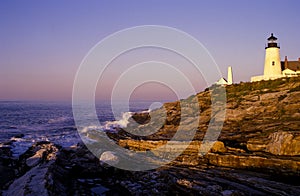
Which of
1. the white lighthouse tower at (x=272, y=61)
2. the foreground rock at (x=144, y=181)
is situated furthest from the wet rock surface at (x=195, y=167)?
the white lighthouse tower at (x=272, y=61)

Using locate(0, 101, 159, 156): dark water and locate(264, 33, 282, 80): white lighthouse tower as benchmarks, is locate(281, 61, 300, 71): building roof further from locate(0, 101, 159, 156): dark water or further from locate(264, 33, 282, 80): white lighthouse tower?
locate(0, 101, 159, 156): dark water

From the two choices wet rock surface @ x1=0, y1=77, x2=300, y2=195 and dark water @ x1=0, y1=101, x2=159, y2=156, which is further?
dark water @ x1=0, y1=101, x2=159, y2=156

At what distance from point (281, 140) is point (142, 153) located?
9636 millimetres

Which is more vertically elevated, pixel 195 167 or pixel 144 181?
pixel 195 167

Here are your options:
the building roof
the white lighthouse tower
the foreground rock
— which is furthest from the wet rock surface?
the building roof

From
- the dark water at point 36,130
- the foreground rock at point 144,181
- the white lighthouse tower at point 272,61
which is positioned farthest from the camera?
the white lighthouse tower at point 272,61

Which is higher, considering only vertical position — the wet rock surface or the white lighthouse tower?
the white lighthouse tower

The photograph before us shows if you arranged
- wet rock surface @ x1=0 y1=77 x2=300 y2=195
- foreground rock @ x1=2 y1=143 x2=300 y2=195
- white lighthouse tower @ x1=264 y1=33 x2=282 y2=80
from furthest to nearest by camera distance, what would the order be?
white lighthouse tower @ x1=264 y1=33 x2=282 y2=80
wet rock surface @ x1=0 y1=77 x2=300 y2=195
foreground rock @ x1=2 y1=143 x2=300 y2=195

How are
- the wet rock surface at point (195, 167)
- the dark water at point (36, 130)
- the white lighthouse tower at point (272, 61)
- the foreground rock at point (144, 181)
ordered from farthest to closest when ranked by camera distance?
the white lighthouse tower at point (272, 61) < the dark water at point (36, 130) < the wet rock surface at point (195, 167) < the foreground rock at point (144, 181)

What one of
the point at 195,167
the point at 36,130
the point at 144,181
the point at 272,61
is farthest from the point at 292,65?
the point at 36,130

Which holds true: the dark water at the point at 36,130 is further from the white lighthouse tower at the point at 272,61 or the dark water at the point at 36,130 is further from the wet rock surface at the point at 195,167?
the white lighthouse tower at the point at 272,61

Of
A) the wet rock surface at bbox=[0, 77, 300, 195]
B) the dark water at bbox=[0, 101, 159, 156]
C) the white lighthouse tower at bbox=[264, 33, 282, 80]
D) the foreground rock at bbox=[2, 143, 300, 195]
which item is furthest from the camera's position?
the white lighthouse tower at bbox=[264, 33, 282, 80]

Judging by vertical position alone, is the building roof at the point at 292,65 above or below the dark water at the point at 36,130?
above

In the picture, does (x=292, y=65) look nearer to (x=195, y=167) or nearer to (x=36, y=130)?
(x=195, y=167)
